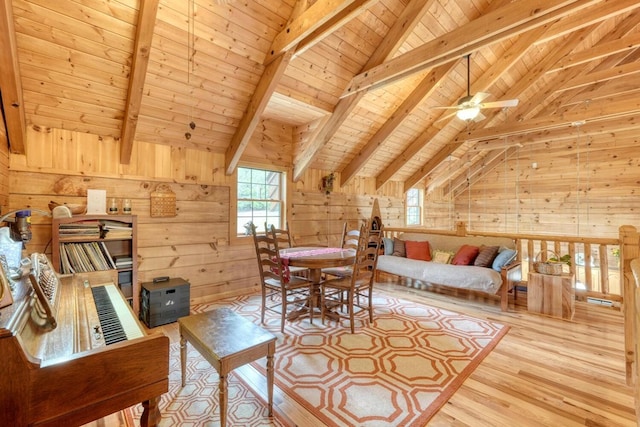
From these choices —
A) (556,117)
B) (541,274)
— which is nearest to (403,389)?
(541,274)

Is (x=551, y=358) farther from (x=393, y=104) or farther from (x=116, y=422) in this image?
(x=393, y=104)

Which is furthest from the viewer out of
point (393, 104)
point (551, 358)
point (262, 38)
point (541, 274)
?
point (393, 104)

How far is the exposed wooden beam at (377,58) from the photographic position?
10.7 feet

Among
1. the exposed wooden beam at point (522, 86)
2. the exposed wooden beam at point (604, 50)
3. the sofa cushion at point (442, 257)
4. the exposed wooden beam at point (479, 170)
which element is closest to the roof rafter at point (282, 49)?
the exposed wooden beam at point (522, 86)

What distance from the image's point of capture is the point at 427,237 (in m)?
5.13

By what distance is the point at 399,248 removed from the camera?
5.15m

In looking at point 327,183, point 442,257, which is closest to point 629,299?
point 442,257

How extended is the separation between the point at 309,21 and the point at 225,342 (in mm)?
2725

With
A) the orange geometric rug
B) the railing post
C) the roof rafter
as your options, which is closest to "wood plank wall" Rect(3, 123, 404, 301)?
the roof rafter

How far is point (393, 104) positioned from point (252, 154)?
2.44 m

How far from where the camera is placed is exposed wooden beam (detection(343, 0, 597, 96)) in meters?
2.50

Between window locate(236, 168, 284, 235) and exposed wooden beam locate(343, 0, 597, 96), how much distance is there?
1967 mm

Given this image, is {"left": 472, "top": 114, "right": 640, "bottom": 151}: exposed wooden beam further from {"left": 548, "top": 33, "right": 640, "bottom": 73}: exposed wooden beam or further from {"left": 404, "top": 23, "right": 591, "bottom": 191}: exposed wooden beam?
{"left": 548, "top": 33, "right": 640, "bottom": 73}: exposed wooden beam

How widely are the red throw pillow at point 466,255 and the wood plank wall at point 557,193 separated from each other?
289cm
